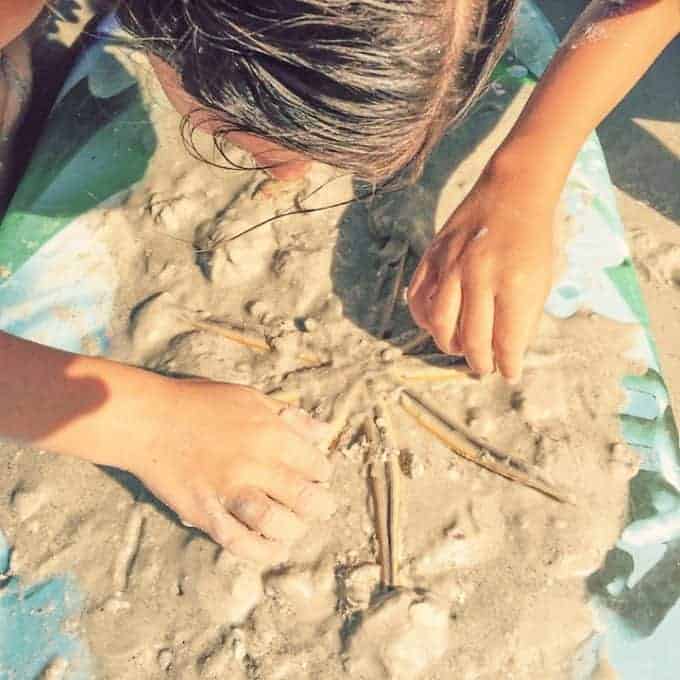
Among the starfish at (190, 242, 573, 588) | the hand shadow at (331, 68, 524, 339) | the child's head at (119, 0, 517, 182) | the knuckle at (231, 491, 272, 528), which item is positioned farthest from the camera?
the hand shadow at (331, 68, 524, 339)

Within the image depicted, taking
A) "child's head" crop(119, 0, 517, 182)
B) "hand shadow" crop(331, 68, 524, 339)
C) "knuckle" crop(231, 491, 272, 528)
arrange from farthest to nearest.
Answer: "hand shadow" crop(331, 68, 524, 339), "knuckle" crop(231, 491, 272, 528), "child's head" crop(119, 0, 517, 182)

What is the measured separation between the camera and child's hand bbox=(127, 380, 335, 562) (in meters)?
1.10

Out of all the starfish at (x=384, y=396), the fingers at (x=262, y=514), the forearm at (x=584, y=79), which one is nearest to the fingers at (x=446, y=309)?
the starfish at (x=384, y=396)

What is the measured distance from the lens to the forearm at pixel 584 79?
1.22 metres

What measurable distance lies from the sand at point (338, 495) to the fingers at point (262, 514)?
0.27 ft

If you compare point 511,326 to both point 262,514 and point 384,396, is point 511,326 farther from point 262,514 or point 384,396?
point 262,514

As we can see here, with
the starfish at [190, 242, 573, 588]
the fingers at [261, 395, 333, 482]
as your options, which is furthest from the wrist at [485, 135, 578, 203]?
the fingers at [261, 395, 333, 482]

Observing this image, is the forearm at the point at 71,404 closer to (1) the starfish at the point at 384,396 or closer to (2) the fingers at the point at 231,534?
(2) the fingers at the point at 231,534

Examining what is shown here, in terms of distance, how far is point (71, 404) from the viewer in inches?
44.1

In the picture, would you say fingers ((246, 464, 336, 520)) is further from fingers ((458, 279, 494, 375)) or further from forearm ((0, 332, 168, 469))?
fingers ((458, 279, 494, 375))

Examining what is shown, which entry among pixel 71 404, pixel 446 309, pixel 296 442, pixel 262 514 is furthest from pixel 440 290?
pixel 71 404

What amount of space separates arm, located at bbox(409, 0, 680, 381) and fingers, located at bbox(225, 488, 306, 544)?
0.33 meters

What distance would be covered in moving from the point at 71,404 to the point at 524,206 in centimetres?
71

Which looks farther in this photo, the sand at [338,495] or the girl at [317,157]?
the sand at [338,495]
